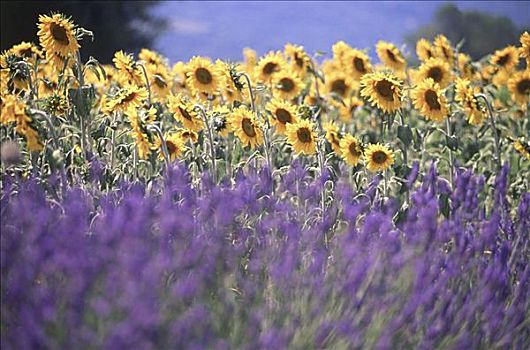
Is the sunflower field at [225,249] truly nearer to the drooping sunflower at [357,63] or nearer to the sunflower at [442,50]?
the drooping sunflower at [357,63]

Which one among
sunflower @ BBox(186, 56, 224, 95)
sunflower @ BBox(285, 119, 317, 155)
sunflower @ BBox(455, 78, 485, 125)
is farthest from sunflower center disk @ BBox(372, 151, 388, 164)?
sunflower @ BBox(186, 56, 224, 95)

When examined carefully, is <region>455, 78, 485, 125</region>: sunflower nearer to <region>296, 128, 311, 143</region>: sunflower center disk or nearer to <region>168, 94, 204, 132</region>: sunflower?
<region>296, 128, 311, 143</region>: sunflower center disk

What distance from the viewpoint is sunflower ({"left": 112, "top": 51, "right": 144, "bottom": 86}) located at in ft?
12.2

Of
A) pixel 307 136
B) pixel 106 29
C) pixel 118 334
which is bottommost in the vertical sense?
pixel 118 334

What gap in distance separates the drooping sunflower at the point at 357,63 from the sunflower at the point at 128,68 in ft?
4.14

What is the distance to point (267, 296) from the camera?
2.38 m

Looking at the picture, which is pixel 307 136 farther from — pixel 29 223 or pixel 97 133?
pixel 29 223

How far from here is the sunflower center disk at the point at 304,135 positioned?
3447mm

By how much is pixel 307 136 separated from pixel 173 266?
1.39 metres

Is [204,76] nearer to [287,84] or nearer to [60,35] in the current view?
[287,84]

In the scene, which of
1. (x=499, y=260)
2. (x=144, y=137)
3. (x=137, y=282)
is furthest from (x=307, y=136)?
(x=137, y=282)

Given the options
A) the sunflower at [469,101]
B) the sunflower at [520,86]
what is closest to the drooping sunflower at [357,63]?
the sunflower at [520,86]

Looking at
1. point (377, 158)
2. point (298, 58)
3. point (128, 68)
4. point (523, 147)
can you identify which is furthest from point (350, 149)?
point (298, 58)

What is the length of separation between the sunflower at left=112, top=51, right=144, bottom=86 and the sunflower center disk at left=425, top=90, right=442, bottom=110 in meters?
1.14
